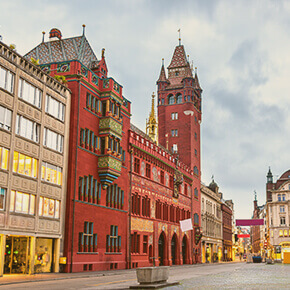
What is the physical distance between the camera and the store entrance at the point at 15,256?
33.4 meters

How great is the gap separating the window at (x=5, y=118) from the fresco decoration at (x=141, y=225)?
24.3m

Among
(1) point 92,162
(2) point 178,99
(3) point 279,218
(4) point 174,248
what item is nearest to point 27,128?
(1) point 92,162

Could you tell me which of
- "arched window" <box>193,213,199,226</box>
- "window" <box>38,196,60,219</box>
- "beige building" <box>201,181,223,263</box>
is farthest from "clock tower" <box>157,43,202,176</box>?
"window" <box>38,196,60,219</box>

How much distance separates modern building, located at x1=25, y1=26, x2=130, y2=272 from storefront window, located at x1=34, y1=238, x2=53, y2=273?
151cm

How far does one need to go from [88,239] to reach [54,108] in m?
12.7

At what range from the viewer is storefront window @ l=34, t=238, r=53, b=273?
35156 millimetres

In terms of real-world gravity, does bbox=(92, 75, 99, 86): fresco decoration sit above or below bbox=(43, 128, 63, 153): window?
above

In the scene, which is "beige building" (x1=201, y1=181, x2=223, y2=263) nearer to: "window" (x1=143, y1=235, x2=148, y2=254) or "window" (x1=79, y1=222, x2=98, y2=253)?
"window" (x1=143, y1=235, x2=148, y2=254)

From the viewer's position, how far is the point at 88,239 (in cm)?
4144

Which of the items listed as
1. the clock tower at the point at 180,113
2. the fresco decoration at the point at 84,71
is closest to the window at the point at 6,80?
the fresco decoration at the point at 84,71

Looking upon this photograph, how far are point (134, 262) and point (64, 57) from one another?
24596mm

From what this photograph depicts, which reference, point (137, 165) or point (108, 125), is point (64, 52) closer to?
point (108, 125)

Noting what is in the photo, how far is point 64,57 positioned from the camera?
154 feet

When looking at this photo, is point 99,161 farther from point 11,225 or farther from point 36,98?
point 11,225
